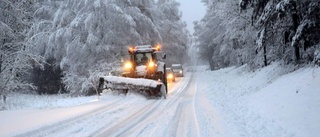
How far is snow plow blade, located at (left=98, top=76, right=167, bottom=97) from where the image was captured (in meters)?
15.8

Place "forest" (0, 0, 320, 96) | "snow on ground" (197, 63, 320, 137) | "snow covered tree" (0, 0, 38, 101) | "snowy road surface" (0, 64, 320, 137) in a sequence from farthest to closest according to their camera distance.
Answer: "snow covered tree" (0, 0, 38, 101), "forest" (0, 0, 320, 96), "snowy road surface" (0, 64, 320, 137), "snow on ground" (197, 63, 320, 137)

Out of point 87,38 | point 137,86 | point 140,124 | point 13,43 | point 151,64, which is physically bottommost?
point 140,124

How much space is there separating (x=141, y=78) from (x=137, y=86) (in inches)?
29.5

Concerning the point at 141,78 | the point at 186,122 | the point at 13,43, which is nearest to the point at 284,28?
the point at 141,78

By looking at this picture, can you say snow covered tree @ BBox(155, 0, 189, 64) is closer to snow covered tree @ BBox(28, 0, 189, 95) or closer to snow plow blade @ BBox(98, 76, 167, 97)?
snow covered tree @ BBox(28, 0, 189, 95)

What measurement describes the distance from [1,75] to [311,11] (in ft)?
47.9

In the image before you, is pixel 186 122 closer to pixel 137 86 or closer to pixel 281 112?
pixel 281 112

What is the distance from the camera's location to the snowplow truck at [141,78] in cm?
1603

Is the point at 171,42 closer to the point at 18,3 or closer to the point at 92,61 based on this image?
the point at 92,61

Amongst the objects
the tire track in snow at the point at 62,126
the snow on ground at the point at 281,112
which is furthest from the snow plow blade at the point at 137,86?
the tire track in snow at the point at 62,126

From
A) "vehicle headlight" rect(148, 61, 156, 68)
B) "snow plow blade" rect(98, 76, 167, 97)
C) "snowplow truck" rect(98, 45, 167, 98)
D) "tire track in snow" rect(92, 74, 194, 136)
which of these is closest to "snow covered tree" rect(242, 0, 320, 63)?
"snow plow blade" rect(98, 76, 167, 97)

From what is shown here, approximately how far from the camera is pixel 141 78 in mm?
16969

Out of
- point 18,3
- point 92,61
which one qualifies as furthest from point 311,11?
point 92,61

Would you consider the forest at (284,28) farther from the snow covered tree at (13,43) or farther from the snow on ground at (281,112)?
the snow covered tree at (13,43)
